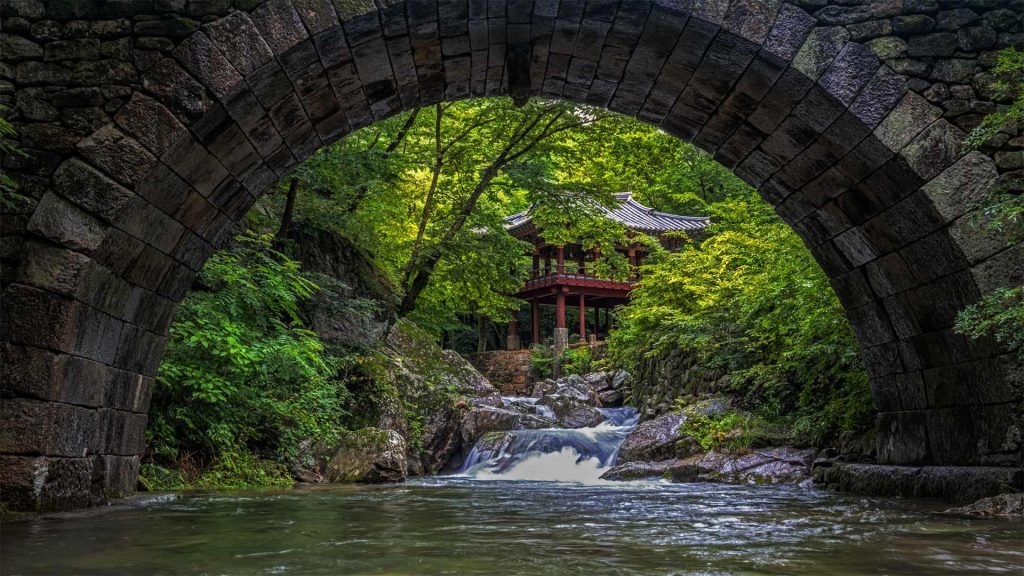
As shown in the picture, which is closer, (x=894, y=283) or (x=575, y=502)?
(x=894, y=283)

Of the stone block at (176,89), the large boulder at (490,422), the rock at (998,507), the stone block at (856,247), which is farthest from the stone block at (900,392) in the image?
the large boulder at (490,422)

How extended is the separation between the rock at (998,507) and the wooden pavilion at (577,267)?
23107mm

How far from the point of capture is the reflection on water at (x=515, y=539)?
3.15 meters

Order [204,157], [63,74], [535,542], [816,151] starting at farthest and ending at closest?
[816,151], [204,157], [63,74], [535,542]

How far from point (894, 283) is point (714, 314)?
23.3 ft

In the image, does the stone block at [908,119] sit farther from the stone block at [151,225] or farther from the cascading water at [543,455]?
the cascading water at [543,455]

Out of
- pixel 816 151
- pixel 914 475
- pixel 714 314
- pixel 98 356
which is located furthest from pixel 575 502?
pixel 714 314

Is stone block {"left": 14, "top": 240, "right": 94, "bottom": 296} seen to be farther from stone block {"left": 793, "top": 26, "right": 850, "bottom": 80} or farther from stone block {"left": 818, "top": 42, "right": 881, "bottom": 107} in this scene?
stone block {"left": 818, "top": 42, "right": 881, "bottom": 107}

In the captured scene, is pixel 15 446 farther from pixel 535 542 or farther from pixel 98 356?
pixel 535 542

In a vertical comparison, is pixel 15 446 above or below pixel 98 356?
below

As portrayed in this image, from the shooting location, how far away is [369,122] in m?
6.54

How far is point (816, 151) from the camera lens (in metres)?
6.00

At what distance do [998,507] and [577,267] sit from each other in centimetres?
2504

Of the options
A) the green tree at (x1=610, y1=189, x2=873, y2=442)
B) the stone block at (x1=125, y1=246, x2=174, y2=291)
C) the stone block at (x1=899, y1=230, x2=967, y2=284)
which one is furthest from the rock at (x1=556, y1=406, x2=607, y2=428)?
the stone block at (x1=125, y1=246, x2=174, y2=291)
